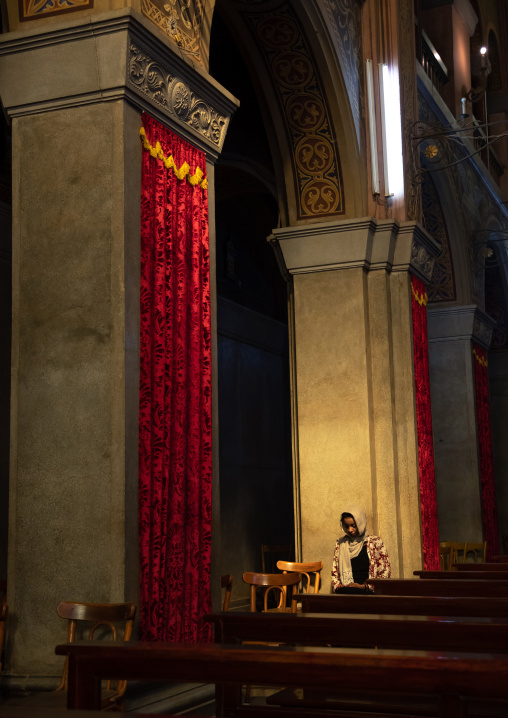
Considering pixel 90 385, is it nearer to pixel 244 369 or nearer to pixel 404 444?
pixel 404 444

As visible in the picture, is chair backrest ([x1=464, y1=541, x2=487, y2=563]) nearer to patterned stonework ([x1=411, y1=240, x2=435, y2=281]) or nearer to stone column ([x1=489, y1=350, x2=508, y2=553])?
patterned stonework ([x1=411, y1=240, x2=435, y2=281])

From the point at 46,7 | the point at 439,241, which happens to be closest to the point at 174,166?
the point at 46,7

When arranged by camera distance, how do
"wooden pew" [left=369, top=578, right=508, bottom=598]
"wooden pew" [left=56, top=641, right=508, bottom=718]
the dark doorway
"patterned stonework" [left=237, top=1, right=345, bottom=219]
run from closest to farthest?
1. "wooden pew" [left=56, top=641, right=508, bottom=718]
2. "wooden pew" [left=369, top=578, right=508, bottom=598]
3. "patterned stonework" [left=237, top=1, right=345, bottom=219]
4. the dark doorway

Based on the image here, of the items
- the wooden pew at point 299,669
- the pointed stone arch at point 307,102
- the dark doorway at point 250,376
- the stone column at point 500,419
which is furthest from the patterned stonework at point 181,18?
the stone column at point 500,419

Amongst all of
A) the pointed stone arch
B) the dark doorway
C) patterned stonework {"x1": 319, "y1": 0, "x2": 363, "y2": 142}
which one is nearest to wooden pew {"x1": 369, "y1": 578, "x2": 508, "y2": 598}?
the pointed stone arch

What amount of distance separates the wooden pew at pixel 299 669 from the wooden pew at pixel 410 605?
4.85 feet

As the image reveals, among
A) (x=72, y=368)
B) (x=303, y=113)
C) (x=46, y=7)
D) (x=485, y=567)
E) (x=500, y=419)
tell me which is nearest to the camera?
(x=72, y=368)

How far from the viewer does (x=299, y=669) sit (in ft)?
6.28

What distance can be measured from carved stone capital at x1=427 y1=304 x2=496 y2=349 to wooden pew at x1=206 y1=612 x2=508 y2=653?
8.79m

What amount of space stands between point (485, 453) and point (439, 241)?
9.37 ft

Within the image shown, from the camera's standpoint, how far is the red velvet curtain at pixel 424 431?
7.66 m

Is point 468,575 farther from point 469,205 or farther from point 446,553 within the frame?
point 469,205

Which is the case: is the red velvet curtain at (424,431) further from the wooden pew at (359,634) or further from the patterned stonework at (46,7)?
the wooden pew at (359,634)

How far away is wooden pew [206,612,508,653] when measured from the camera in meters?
2.67
